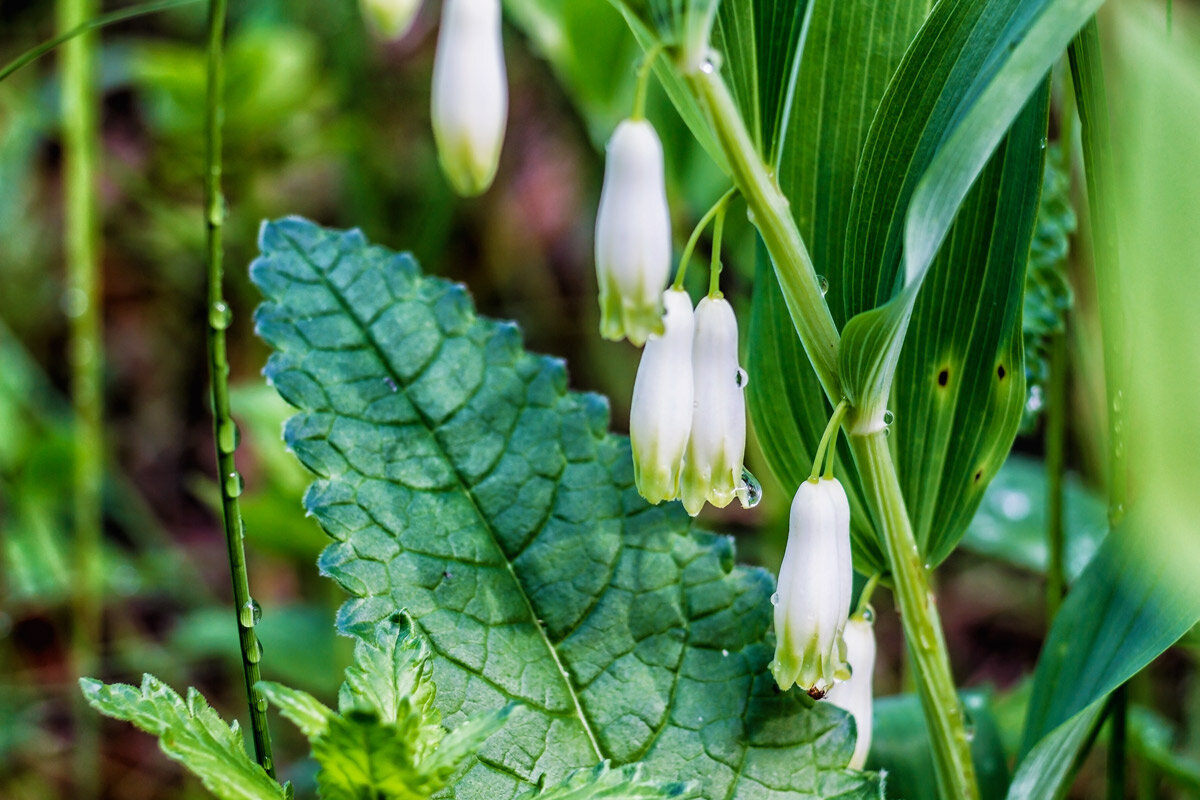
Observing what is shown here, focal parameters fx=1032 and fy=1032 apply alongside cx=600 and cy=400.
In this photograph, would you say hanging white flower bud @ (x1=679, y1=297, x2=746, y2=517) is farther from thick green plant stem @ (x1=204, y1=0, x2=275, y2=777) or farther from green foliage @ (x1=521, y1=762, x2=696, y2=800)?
thick green plant stem @ (x1=204, y1=0, x2=275, y2=777)

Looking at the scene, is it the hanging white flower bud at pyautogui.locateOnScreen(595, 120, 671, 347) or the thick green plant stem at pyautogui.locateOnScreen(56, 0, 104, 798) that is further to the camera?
the thick green plant stem at pyautogui.locateOnScreen(56, 0, 104, 798)

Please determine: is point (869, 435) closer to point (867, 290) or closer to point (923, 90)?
point (867, 290)

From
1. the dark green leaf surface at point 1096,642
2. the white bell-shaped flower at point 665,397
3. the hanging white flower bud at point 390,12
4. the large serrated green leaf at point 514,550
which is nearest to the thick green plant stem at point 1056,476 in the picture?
the dark green leaf surface at point 1096,642

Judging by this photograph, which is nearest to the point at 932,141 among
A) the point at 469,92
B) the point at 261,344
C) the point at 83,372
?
the point at 469,92

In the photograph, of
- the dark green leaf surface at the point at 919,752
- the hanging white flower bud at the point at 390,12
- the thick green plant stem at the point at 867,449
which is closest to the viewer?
the hanging white flower bud at the point at 390,12

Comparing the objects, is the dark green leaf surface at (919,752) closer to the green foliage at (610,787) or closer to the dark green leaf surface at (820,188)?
the dark green leaf surface at (820,188)

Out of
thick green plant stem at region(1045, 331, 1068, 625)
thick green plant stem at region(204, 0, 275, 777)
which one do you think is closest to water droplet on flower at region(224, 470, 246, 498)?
thick green plant stem at region(204, 0, 275, 777)

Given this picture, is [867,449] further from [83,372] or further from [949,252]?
[83,372]

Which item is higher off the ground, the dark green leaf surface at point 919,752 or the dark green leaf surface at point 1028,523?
the dark green leaf surface at point 1028,523

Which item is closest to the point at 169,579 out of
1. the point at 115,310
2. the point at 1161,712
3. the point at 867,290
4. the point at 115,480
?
the point at 115,480
